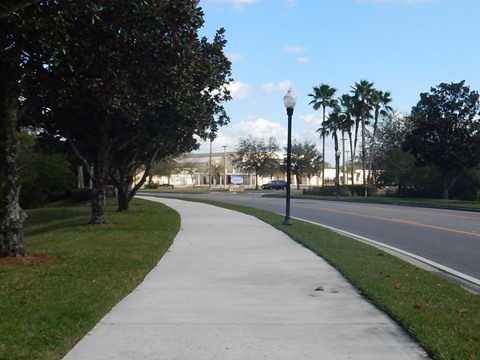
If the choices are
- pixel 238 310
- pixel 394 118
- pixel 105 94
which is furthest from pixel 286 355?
pixel 394 118

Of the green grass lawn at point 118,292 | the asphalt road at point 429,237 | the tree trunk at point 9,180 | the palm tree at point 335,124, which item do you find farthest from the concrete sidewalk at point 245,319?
the palm tree at point 335,124

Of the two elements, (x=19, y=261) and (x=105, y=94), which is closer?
(x=19, y=261)

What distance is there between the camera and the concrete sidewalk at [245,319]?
580 cm

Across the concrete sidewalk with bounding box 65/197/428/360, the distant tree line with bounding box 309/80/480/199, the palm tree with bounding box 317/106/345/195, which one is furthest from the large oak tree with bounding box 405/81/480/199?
the concrete sidewalk with bounding box 65/197/428/360

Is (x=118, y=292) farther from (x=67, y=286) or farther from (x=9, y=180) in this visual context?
(x=9, y=180)

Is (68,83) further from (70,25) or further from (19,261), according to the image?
(19,261)

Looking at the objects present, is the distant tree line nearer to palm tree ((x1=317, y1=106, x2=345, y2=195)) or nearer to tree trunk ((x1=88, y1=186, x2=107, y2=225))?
palm tree ((x1=317, y1=106, x2=345, y2=195))

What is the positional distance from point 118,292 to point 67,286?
2.95ft

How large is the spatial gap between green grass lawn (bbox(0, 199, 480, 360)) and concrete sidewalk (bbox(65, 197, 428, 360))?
0.19m

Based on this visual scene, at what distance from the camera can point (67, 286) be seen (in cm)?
885

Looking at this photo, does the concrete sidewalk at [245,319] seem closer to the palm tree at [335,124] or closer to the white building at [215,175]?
the palm tree at [335,124]

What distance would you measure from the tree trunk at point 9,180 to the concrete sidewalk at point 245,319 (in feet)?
9.10

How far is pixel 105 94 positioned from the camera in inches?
528

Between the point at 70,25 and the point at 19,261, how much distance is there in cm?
435
